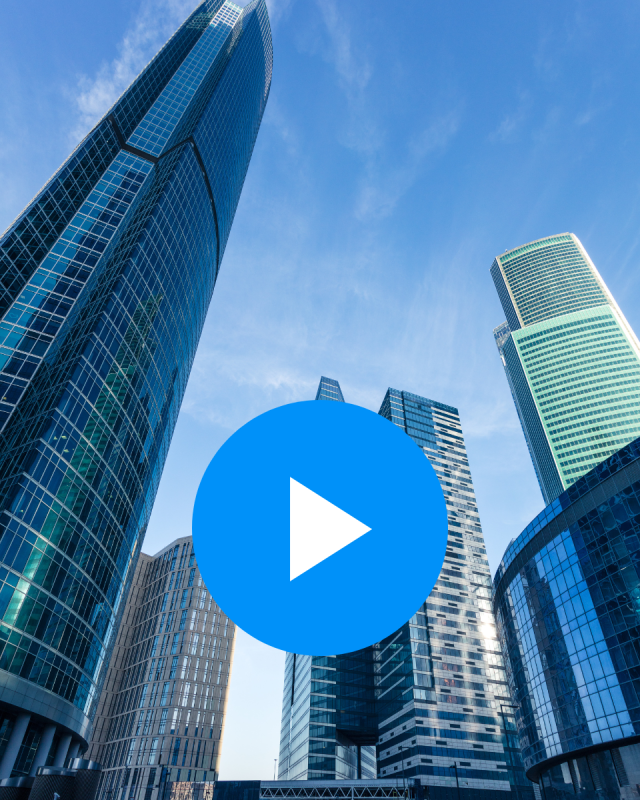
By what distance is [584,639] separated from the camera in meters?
39.4

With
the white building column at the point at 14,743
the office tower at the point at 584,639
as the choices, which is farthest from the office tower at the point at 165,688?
the office tower at the point at 584,639

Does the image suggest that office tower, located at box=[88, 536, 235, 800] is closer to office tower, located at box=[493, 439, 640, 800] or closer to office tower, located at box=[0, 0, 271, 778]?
office tower, located at box=[0, 0, 271, 778]

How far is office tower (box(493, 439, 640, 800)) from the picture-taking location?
117 feet

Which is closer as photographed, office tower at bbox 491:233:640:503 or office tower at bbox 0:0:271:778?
office tower at bbox 0:0:271:778

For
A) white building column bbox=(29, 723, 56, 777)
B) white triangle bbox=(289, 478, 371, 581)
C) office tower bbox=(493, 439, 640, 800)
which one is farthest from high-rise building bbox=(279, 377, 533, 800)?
white triangle bbox=(289, 478, 371, 581)

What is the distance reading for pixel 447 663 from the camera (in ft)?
252

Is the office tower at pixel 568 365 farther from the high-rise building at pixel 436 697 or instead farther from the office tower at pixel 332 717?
the office tower at pixel 332 717

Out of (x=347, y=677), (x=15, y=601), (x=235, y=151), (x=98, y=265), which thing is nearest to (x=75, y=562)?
(x=15, y=601)

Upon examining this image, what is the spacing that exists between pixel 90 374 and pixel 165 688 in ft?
242

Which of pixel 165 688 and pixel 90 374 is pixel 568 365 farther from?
pixel 90 374

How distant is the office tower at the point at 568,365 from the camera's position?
140250 millimetres

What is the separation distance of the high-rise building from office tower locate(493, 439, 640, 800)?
79.5ft

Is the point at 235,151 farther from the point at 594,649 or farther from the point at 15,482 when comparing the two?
the point at 594,649

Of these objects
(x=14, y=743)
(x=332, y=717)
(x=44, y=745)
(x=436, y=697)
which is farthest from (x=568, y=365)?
A: (x=14, y=743)
